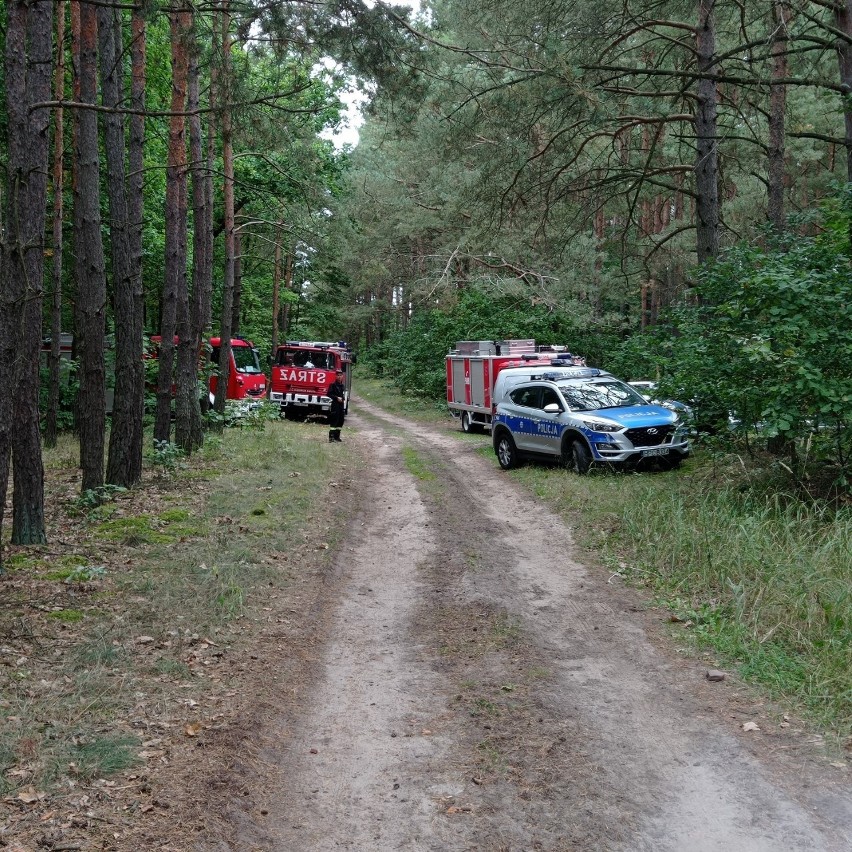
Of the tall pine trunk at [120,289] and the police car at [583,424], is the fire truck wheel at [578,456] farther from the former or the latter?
the tall pine trunk at [120,289]

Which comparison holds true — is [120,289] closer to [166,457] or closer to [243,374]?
[166,457]

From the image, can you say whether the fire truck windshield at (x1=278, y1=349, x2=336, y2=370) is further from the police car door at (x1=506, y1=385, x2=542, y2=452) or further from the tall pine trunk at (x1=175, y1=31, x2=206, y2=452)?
the police car door at (x1=506, y1=385, x2=542, y2=452)

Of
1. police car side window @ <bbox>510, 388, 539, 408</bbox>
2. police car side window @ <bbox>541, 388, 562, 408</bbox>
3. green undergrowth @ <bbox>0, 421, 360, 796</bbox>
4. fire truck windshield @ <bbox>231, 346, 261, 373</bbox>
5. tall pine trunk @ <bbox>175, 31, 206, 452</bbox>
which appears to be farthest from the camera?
fire truck windshield @ <bbox>231, 346, 261, 373</bbox>

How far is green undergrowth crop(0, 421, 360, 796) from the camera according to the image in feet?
16.7

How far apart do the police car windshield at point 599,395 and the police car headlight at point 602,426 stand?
2.12 ft

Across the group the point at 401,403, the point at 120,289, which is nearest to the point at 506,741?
the point at 120,289

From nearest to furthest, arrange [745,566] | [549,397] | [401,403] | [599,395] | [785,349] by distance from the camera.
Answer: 1. [745,566]
2. [785,349]
3. [599,395]
4. [549,397]
5. [401,403]

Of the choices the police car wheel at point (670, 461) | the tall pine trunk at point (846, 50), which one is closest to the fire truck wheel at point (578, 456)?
the police car wheel at point (670, 461)

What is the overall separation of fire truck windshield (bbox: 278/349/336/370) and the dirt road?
20661mm

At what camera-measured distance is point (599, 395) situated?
16172 millimetres

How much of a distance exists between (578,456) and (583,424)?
24.8 inches

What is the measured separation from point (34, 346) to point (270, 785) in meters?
7.35

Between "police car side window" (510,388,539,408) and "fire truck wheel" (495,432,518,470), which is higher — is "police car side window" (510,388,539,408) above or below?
above

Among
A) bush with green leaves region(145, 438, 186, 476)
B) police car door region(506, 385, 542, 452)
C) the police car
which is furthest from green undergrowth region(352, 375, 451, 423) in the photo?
bush with green leaves region(145, 438, 186, 476)
